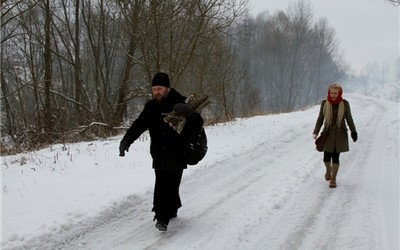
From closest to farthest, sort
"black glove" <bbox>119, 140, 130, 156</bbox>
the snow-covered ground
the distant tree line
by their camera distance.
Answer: the snow-covered ground → "black glove" <bbox>119, 140, 130, 156</bbox> → the distant tree line

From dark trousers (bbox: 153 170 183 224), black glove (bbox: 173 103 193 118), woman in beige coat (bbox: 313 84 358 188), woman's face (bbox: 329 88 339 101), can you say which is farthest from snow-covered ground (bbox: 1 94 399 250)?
woman's face (bbox: 329 88 339 101)

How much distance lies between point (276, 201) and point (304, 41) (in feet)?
202

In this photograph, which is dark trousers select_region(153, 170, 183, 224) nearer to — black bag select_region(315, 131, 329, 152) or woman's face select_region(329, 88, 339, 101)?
black bag select_region(315, 131, 329, 152)

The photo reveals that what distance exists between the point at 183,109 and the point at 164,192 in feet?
3.66

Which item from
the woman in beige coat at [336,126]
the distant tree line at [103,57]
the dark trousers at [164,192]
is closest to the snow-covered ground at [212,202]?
the dark trousers at [164,192]

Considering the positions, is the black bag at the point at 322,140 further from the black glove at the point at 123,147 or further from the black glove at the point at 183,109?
the black glove at the point at 123,147

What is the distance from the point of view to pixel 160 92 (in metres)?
5.00

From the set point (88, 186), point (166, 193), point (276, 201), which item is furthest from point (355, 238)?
point (88, 186)

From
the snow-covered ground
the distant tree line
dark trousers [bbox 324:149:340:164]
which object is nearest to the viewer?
the snow-covered ground

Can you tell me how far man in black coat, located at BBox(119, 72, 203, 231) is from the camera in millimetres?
4918

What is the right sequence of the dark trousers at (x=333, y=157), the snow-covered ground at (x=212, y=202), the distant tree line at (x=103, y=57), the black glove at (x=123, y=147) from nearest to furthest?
the snow-covered ground at (x=212, y=202)
the black glove at (x=123, y=147)
the dark trousers at (x=333, y=157)
the distant tree line at (x=103, y=57)

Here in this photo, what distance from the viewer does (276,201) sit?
238 inches

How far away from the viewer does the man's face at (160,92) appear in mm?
4973

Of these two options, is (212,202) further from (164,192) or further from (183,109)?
(183,109)
